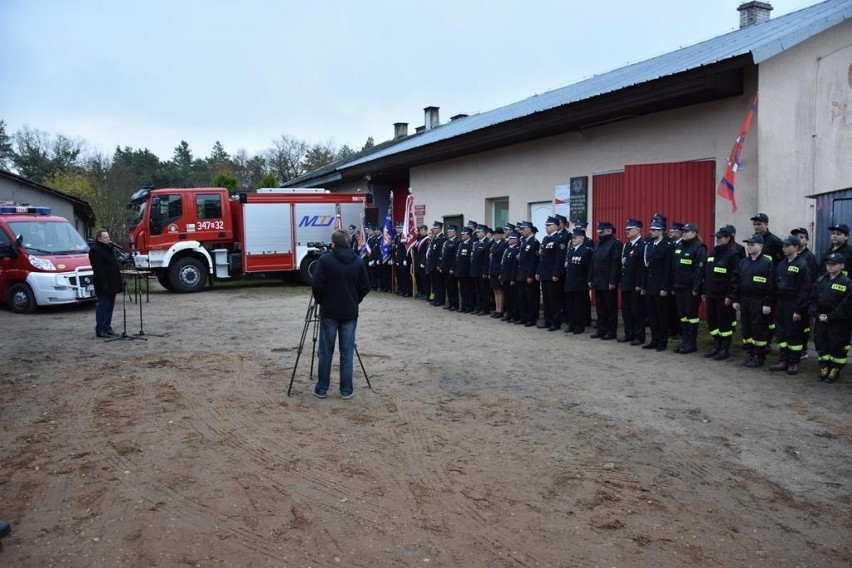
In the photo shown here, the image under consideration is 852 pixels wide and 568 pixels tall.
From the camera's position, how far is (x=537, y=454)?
5656mm

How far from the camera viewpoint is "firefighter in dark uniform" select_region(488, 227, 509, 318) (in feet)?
44.6

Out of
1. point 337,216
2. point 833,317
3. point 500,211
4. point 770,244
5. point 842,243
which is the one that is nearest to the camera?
point 833,317

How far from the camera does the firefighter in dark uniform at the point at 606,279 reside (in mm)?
10984

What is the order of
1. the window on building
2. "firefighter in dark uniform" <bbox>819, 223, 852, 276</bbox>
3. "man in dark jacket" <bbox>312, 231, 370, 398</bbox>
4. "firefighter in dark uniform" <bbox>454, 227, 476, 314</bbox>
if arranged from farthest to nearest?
the window on building → "firefighter in dark uniform" <bbox>454, 227, 476, 314</bbox> → "firefighter in dark uniform" <bbox>819, 223, 852, 276</bbox> → "man in dark jacket" <bbox>312, 231, 370, 398</bbox>

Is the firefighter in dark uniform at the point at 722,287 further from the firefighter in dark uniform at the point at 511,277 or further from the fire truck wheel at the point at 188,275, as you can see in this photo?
the fire truck wheel at the point at 188,275

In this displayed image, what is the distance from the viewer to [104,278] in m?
11.5

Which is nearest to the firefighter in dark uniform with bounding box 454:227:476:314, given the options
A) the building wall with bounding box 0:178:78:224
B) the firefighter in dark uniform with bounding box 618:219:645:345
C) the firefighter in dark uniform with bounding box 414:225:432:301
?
the firefighter in dark uniform with bounding box 414:225:432:301

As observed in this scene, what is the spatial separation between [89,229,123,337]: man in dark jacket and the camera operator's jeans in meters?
5.75

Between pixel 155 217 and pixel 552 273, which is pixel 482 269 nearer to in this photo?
pixel 552 273

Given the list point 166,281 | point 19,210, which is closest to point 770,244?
point 166,281

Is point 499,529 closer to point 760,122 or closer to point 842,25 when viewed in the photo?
point 760,122

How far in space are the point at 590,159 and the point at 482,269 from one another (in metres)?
→ 3.23

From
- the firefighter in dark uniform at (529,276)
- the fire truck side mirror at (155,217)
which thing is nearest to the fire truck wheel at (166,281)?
the fire truck side mirror at (155,217)

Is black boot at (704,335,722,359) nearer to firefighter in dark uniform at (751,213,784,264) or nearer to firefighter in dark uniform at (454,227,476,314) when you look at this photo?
firefighter in dark uniform at (751,213,784,264)
